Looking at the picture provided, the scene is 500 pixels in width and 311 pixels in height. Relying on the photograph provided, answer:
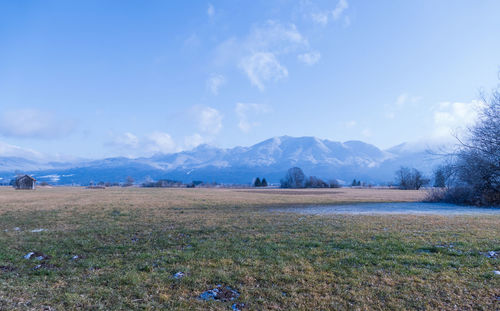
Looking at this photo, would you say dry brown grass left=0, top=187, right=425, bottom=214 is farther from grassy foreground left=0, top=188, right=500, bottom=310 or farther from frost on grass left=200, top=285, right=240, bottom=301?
frost on grass left=200, top=285, right=240, bottom=301

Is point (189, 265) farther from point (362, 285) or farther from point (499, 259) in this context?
point (499, 259)

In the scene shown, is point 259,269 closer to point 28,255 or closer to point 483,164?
point 28,255

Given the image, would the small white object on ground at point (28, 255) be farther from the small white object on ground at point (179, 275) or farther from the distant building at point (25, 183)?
the distant building at point (25, 183)

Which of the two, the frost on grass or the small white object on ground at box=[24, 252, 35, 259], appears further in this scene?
the small white object on ground at box=[24, 252, 35, 259]

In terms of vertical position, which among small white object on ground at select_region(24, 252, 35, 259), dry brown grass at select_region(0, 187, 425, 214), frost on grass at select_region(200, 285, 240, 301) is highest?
small white object on ground at select_region(24, 252, 35, 259)

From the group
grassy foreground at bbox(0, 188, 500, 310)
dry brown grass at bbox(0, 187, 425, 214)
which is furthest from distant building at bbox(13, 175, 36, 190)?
grassy foreground at bbox(0, 188, 500, 310)

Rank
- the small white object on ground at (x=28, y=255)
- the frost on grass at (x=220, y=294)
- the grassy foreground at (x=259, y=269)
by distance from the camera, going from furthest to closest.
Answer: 1. the small white object on ground at (x=28, y=255)
2. the frost on grass at (x=220, y=294)
3. the grassy foreground at (x=259, y=269)

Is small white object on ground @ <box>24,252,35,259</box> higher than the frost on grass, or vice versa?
small white object on ground @ <box>24,252,35,259</box>

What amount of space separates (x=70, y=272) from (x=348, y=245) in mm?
10693

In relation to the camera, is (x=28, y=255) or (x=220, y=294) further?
(x=28, y=255)

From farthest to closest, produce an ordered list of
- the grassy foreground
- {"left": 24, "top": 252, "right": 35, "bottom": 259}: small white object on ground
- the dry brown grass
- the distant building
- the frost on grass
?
the distant building
the dry brown grass
{"left": 24, "top": 252, "right": 35, "bottom": 259}: small white object on ground
the frost on grass
the grassy foreground

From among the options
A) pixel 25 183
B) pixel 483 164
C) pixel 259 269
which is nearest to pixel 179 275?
pixel 259 269

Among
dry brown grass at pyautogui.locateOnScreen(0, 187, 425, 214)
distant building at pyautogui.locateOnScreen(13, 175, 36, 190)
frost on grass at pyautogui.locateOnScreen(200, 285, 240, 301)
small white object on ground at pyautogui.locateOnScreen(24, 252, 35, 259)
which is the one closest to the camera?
frost on grass at pyautogui.locateOnScreen(200, 285, 240, 301)

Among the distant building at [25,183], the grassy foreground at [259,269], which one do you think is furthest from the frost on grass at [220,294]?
the distant building at [25,183]
